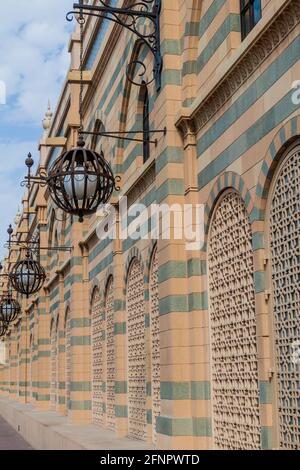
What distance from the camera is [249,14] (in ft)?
24.8

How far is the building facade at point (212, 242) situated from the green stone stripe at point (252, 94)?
0.02 meters

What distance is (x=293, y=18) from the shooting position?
6.16 m

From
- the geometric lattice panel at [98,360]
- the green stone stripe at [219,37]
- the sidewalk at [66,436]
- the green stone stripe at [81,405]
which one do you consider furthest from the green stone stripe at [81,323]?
the green stone stripe at [219,37]

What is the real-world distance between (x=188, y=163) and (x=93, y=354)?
8.31 meters

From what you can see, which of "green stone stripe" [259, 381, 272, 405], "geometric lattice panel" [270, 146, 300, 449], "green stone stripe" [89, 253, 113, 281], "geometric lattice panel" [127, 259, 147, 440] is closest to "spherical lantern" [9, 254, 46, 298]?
"green stone stripe" [89, 253, 113, 281]

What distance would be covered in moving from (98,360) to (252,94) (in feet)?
31.4

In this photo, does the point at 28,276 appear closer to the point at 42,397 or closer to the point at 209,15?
the point at 42,397

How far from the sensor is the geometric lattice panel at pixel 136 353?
1156 cm

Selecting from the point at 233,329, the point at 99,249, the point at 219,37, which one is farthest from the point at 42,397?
the point at 219,37

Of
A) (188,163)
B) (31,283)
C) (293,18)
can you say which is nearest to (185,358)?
(188,163)

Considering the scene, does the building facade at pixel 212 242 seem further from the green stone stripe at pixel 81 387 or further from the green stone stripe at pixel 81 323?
the green stone stripe at pixel 81 323

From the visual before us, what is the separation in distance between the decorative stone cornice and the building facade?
2 centimetres

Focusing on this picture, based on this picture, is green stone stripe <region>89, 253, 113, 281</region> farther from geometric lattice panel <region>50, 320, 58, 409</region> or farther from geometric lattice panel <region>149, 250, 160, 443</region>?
geometric lattice panel <region>50, 320, 58, 409</region>

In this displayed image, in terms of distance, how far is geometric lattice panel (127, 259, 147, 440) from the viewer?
11.6 metres
